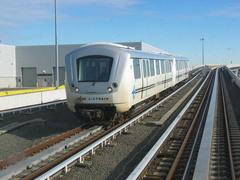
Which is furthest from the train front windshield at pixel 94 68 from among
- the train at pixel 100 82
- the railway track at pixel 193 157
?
the railway track at pixel 193 157

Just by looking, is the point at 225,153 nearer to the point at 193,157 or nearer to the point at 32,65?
the point at 193,157

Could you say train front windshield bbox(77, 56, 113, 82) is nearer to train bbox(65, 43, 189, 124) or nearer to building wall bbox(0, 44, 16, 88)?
train bbox(65, 43, 189, 124)

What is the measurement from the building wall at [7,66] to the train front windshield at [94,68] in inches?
1480

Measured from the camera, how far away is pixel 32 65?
47.8 meters

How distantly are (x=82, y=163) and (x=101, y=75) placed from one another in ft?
12.0

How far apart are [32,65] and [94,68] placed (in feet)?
132

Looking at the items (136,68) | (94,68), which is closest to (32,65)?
(136,68)

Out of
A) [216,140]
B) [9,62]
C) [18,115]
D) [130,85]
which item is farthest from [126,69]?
[9,62]

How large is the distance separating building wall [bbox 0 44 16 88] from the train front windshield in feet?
123

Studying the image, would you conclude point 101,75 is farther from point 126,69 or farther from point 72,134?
point 72,134

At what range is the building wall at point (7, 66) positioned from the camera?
44.3m

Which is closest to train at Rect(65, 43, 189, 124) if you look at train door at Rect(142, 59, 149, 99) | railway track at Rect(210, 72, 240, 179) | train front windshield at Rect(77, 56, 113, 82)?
train front windshield at Rect(77, 56, 113, 82)

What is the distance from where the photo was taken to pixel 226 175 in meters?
6.23

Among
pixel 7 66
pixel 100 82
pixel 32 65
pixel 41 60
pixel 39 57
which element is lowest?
pixel 100 82
